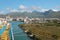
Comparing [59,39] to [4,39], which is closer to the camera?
[4,39]

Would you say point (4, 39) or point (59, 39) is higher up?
point (4, 39)

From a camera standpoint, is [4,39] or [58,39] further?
[58,39]

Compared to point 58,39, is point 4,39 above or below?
above

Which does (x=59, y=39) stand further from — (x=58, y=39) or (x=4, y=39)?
(x=4, y=39)

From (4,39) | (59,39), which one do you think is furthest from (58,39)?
(4,39)
